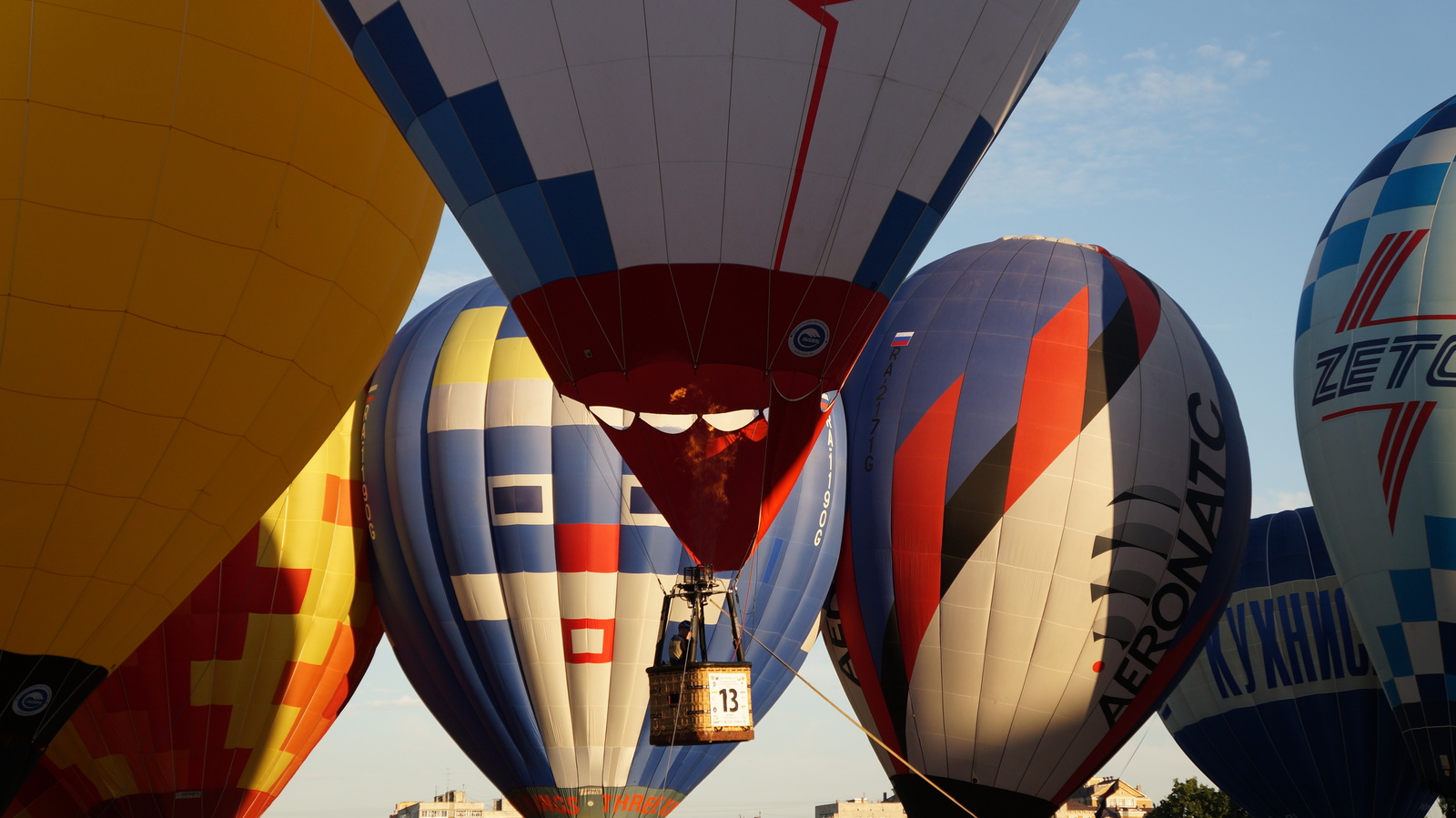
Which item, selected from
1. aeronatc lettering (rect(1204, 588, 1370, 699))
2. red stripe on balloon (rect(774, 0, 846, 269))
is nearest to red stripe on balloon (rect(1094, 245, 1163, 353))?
aeronatc lettering (rect(1204, 588, 1370, 699))

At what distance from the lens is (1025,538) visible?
38.0 ft

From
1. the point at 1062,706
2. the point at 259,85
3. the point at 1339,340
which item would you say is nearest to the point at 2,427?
the point at 259,85

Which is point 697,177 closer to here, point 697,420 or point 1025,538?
point 697,420

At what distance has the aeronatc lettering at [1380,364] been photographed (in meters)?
12.2

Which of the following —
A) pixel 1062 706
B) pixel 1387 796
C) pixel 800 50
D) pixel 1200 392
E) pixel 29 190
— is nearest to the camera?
pixel 800 50

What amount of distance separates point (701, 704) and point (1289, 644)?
37.5ft

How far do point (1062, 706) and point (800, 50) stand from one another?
667cm

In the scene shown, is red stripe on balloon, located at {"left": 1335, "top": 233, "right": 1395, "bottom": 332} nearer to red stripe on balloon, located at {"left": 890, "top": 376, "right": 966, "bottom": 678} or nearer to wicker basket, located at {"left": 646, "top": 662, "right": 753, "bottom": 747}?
red stripe on balloon, located at {"left": 890, "top": 376, "right": 966, "bottom": 678}

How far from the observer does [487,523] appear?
12156mm

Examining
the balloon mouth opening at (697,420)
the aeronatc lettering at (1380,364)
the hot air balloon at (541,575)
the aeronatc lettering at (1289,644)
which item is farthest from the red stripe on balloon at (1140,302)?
the balloon mouth opening at (697,420)

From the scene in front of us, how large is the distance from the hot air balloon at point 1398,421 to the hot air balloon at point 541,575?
176 inches

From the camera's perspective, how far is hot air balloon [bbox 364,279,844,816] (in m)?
12.0

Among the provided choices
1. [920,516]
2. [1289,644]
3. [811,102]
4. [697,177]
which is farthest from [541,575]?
[1289,644]

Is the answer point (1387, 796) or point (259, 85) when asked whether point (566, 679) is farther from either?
point (1387, 796)
